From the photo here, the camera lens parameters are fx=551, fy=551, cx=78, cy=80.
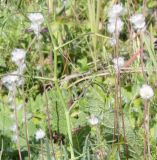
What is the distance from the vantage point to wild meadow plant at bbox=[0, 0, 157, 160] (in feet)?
4.78

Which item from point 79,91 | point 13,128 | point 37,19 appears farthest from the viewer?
point 79,91

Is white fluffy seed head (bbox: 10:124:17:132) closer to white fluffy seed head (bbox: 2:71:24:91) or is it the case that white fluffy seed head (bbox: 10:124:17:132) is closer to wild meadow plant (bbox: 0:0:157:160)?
wild meadow plant (bbox: 0:0:157:160)

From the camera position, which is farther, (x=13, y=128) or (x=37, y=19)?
(x=13, y=128)

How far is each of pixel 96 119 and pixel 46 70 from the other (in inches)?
33.4

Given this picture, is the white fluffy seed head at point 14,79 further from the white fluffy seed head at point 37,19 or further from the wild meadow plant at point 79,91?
the white fluffy seed head at point 37,19

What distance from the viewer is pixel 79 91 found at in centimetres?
203

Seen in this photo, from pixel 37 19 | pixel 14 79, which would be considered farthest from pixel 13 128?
pixel 37 19

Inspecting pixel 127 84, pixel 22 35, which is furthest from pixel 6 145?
pixel 22 35

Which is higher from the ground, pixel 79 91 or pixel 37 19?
pixel 37 19

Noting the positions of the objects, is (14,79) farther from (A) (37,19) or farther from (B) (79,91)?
(B) (79,91)

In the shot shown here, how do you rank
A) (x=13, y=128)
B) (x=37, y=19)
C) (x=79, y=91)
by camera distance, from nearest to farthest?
(x=37, y=19) < (x=13, y=128) < (x=79, y=91)

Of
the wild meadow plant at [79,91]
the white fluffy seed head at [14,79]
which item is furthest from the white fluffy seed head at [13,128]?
the white fluffy seed head at [14,79]

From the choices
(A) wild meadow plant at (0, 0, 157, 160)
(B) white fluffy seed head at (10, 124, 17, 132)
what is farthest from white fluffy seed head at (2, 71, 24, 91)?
(B) white fluffy seed head at (10, 124, 17, 132)

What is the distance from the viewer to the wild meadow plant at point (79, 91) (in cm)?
146
